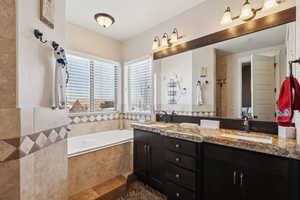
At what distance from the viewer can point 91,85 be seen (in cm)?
295

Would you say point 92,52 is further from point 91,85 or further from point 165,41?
point 165,41

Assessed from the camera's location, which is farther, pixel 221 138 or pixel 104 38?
pixel 104 38

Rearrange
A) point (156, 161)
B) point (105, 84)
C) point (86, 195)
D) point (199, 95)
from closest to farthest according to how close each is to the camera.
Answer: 1. point (86, 195)
2. point (156, 161)
3. point (199, 95)
4. point (105, 84)

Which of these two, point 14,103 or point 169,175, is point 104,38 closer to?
point 14,103

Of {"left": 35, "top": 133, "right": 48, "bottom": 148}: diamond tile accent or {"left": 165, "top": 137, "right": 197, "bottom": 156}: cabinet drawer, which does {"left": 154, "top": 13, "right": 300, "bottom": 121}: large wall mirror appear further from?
{"left": 35, "top": 133, "right": 48, "bottom": 148}: diamond tile accent

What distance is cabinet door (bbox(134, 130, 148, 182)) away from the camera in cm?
205

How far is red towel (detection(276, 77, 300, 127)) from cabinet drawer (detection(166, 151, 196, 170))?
32.0 inches

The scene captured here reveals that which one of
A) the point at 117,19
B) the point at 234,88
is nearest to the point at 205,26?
the point at 234,88

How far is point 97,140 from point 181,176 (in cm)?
175

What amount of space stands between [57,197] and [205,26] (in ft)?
8.56

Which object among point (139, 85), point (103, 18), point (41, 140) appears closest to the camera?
point (41, 140)

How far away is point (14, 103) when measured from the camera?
92 cm

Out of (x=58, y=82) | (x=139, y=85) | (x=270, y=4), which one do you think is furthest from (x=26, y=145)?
(x=270, y=4)

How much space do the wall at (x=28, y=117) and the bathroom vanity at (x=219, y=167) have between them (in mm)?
1091
